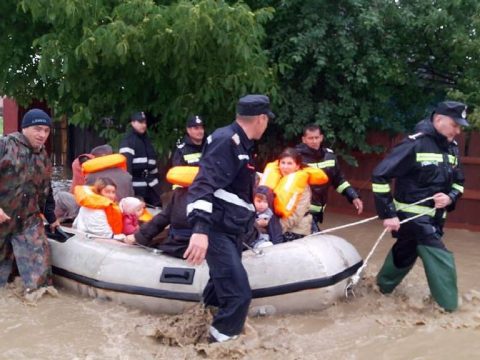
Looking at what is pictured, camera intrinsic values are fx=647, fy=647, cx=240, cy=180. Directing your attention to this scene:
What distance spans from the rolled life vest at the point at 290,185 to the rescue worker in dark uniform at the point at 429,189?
0.87m

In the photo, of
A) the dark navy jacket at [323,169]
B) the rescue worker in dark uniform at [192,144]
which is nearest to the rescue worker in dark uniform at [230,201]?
the dark navy jacket at [323,169]

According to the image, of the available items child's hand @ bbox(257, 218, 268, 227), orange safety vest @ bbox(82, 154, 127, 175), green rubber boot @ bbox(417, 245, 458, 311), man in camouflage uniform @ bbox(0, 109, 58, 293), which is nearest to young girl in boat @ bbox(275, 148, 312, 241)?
child's hand @ bbox(257, 218, 268, 227)

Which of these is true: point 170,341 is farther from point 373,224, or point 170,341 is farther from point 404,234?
point 373,224

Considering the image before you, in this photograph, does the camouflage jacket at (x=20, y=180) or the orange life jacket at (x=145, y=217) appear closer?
the camouflage jacket at (x=20, y=180)

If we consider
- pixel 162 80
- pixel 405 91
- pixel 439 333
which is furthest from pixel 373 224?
pixel 439 333

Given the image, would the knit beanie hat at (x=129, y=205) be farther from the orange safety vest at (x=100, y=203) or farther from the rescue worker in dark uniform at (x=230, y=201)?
the rescue worker in dark uniform at (x=230, y=201)

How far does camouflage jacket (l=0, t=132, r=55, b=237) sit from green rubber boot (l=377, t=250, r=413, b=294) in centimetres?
303

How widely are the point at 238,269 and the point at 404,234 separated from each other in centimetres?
169

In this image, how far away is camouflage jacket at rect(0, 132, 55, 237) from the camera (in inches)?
212

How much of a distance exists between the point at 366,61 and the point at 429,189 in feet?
13.0

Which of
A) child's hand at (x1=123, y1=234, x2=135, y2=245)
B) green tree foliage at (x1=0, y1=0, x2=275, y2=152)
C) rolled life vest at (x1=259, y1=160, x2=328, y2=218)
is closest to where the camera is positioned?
child's hand at (x1=123, y1=234, x2=135, y2=245)

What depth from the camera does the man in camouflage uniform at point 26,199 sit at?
17.7ft

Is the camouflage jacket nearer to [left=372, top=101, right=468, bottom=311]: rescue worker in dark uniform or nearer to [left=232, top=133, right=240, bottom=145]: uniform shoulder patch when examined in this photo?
[left=232, top=133, right=240, bottom=145]: uniform shoulder patch

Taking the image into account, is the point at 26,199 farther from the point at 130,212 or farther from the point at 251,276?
the point at 251,276
